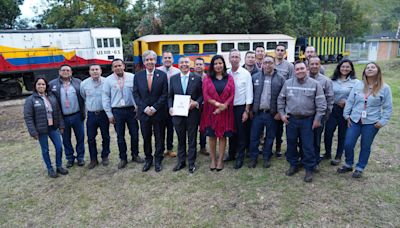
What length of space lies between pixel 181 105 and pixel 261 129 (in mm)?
1234

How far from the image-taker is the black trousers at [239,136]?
172 inches

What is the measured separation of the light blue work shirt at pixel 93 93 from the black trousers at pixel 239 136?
203 cm

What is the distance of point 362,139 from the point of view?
3951mm

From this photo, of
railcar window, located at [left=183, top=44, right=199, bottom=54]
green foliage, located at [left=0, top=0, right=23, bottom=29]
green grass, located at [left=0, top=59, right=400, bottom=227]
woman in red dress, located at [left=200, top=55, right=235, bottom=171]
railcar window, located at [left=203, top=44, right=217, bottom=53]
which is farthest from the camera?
green foliage, located at [left=0, top=0, right=23, bottom=29]

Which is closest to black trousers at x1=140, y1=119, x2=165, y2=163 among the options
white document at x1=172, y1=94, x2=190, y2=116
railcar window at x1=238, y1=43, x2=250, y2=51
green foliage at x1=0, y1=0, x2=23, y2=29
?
white document at x1=172, y1=94, x2=190, y2=116

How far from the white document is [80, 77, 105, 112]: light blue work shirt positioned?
119 cm

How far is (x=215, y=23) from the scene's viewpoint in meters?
22.2

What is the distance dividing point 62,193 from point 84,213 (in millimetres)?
722

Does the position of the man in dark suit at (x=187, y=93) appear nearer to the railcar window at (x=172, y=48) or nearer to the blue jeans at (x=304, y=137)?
the blue jeans at (x=304, y=137)

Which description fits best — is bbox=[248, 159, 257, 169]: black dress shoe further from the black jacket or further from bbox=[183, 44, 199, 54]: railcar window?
bbox=[183, 44, 199, 54]: railcar window

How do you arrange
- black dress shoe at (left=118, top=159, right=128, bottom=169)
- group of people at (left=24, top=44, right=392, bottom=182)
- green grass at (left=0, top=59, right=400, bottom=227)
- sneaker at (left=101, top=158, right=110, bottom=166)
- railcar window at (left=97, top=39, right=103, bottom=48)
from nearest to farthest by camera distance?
green grass at (left=0, top=59, right=400, bottom=227) → group of people at (left=24, top=44, right=392, bottom=182) → black dress shoe at (left=118, top=159, right=128, bottom=169) → sneaker at (left=101, top=158, right=110, bottom=166) → railcar window at (left=97, top=39, right=103, bottom=48)

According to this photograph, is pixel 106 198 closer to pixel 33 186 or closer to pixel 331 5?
pixel 33 186

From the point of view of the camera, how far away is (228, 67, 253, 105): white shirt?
4.27m

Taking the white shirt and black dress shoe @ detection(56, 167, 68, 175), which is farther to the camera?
black dress shoe @ detection(56, 167, 68, 175)
